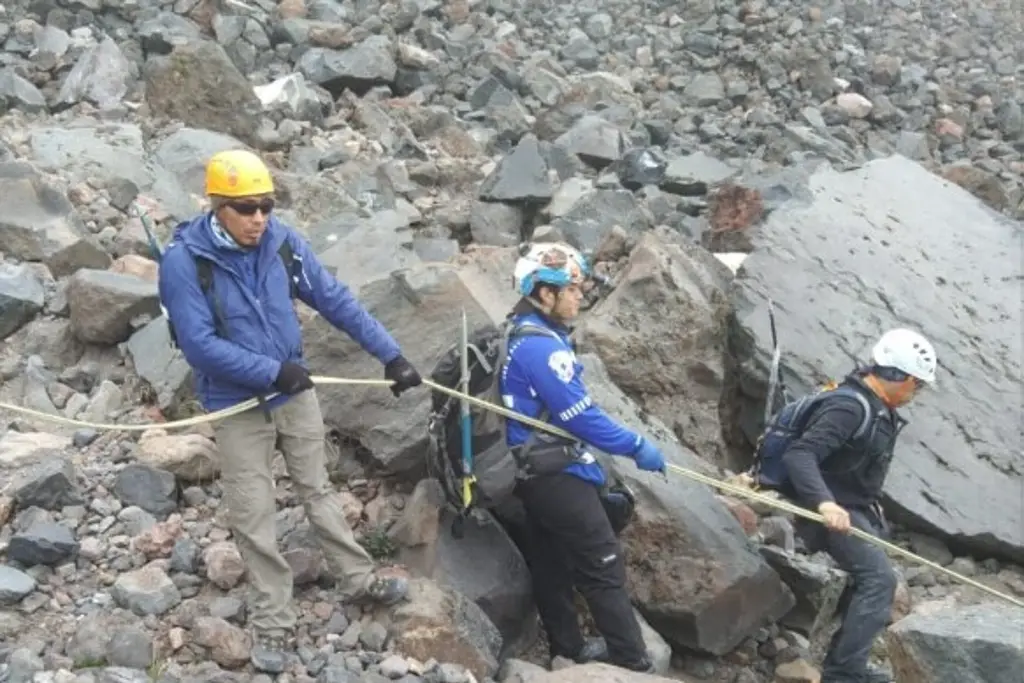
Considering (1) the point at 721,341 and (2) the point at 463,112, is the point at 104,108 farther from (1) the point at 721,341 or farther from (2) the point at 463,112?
(1) the point at 721,341

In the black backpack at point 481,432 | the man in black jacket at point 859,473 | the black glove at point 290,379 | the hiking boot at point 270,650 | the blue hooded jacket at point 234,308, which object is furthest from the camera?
the man in black jacket at point 859,473

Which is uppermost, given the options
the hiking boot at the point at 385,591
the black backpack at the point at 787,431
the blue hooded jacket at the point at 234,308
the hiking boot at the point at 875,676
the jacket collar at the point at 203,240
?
the jacket collar at the point at 203,240

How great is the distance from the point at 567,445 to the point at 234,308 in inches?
67.5

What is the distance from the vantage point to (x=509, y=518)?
632 centimetres

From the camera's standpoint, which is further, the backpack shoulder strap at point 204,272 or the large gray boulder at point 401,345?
the large gray boulder at point 401,345

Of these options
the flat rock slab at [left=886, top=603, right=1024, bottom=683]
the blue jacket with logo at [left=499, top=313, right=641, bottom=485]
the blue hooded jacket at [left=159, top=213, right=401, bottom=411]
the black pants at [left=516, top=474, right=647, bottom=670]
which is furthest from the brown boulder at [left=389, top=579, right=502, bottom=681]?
the flat rock slab at [left=886, top=603, right=1024, bottom=683]

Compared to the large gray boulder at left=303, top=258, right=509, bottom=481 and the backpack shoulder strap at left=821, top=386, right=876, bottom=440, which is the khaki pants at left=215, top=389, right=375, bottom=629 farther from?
the backpack shoulder strap at left=821, top=386, right=876, bottom=440

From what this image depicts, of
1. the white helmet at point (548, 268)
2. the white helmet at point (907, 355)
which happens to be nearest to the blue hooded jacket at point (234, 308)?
the white helmet at point (548, 268)

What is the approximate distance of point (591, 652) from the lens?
20.3ft

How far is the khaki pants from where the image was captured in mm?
5219

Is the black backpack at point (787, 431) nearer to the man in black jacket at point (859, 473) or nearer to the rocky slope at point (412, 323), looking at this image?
the man in black jacket at point (859, 473)

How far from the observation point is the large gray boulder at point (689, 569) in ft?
21.8

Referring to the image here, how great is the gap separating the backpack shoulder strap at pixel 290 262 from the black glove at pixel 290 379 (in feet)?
1.44

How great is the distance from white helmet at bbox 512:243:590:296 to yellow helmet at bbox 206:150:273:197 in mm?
1267
